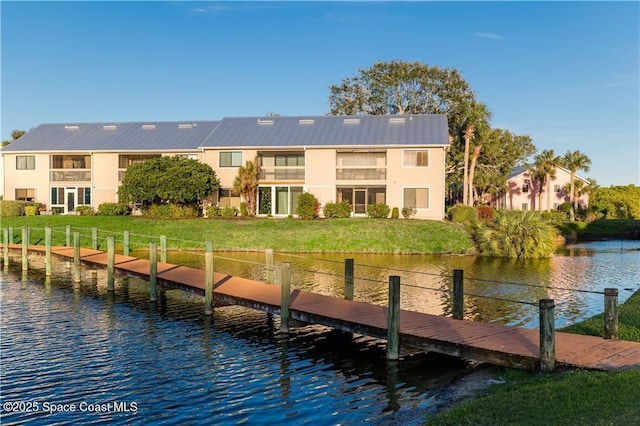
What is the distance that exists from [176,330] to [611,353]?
11.0 meters

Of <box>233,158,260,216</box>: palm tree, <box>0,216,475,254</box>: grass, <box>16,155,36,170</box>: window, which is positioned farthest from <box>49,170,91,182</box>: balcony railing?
<box>233,158,260,216</box>: palm tree

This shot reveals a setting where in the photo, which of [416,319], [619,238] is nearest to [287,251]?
[416,319]

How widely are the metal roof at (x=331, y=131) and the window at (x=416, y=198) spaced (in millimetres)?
3829

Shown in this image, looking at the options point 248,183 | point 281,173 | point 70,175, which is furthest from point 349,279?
point 70,175

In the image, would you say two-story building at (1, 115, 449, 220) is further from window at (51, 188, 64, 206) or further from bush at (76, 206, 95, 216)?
bush at (76, 206, 95, 216)

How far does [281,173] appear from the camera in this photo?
50312 millimetres

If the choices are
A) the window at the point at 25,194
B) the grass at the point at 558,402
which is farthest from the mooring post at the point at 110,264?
the window at the point at 25,194

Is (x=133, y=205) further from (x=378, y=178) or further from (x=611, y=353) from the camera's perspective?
(x=611, y=353)

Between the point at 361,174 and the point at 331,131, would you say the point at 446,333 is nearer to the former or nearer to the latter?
the point at 361,174

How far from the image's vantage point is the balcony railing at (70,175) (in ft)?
177

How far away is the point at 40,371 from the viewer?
12.4 m

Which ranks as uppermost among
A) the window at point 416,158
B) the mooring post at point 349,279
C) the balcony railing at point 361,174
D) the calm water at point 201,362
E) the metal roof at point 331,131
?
the metal roof at point 331,131

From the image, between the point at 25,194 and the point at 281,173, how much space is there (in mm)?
24558

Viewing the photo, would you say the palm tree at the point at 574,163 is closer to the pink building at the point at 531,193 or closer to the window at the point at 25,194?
the pink building at the point at 531,193
